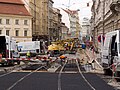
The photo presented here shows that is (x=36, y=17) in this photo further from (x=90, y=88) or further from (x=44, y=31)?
(x=90, y=88)

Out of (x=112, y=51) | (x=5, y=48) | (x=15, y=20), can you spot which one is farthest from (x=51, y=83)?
(x=15, y=20)

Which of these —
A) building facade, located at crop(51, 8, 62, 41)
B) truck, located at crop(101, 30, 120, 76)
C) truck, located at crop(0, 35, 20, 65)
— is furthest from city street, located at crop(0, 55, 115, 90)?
building facade, located at crop(51, 8, 62, 41)

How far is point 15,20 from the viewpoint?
95.6 meters

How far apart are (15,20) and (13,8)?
323 cm

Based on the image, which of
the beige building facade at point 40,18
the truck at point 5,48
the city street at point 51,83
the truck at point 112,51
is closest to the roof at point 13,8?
the beige building facade at point 40,18

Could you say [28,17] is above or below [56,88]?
above

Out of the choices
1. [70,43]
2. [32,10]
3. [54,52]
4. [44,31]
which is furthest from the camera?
[44,31]

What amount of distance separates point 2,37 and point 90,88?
66.8 feet

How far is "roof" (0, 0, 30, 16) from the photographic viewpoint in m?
92.8

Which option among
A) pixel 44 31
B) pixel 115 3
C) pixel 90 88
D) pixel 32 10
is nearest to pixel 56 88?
pixel 90 88

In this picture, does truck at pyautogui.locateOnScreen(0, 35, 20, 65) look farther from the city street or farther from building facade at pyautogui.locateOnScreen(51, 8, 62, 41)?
building facade at pyautogui.locateOnScreen(51, 8, 62, 41)

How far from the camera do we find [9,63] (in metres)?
36.9

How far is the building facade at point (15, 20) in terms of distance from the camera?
93.2 metres

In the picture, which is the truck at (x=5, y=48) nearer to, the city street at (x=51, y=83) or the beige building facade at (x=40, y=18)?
the city street at (x=51, y=83)
